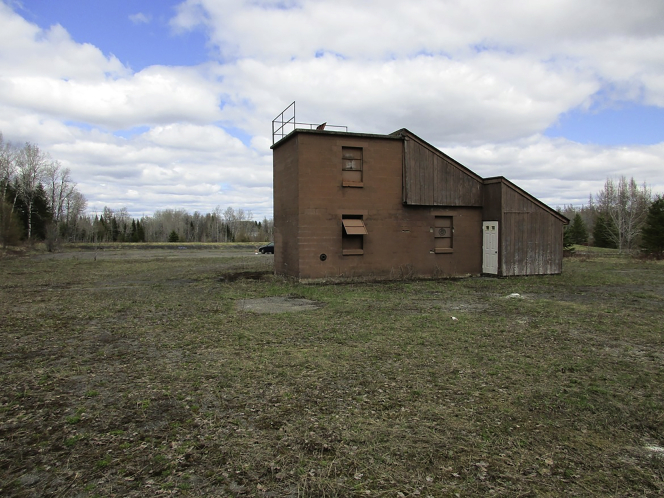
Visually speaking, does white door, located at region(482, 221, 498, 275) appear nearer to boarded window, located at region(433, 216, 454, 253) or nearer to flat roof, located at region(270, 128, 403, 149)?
boarded window, located at region(433, 216, 454, 253)

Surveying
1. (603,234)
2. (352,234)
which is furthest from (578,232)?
(352,234)

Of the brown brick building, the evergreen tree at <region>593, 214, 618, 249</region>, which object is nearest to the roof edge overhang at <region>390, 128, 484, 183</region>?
the brown brick building

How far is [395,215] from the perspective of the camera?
17.6 metres

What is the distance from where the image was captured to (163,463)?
347 centimetres

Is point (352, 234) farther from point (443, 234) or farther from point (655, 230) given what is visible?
point (655, 230)

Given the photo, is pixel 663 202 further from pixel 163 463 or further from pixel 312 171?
pixel 163 463

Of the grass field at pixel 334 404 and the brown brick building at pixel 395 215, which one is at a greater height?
the brown brick building at pixel 395 215

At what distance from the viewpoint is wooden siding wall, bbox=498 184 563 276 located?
18.1 meters

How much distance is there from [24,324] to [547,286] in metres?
15.6

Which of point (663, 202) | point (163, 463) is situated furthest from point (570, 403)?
point (663, 202)

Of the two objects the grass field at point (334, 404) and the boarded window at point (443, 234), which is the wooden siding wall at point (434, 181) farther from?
the grass field at point (334, 404)

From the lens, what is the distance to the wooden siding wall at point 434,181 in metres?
17.6

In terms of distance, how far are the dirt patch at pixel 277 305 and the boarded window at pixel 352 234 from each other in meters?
4.39

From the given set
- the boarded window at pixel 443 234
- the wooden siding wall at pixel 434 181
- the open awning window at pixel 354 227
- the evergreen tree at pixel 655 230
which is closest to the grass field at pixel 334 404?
the open awning window at pixel 354 227
